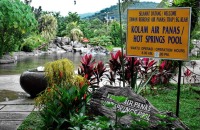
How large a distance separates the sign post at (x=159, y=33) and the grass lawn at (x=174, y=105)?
82 centimetres

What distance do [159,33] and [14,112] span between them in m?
2.66

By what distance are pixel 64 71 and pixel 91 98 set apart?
167 cm

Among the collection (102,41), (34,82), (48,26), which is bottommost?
(102,41)

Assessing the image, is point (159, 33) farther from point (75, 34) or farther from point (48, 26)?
point (75, 34)

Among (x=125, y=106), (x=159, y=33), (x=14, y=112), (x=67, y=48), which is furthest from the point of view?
(x=67, y=48)

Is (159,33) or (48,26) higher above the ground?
(48,26)

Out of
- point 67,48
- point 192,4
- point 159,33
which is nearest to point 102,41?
point 67,48

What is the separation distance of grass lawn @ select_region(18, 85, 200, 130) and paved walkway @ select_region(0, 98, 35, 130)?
0.15 metres

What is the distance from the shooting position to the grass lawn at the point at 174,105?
4.88 meters

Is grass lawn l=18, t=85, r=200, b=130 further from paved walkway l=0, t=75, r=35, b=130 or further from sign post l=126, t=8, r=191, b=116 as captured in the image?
sign post l=126, t=8, r=191, b=116

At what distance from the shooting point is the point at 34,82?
267 inches

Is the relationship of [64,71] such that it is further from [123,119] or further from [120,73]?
[123,119]

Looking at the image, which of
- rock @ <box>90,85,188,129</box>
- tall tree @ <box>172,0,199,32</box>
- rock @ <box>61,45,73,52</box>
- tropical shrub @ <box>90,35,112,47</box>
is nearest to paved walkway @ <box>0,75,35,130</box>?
rock @ <box>90,85,188,129</box>

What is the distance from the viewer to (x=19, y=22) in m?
9.35
